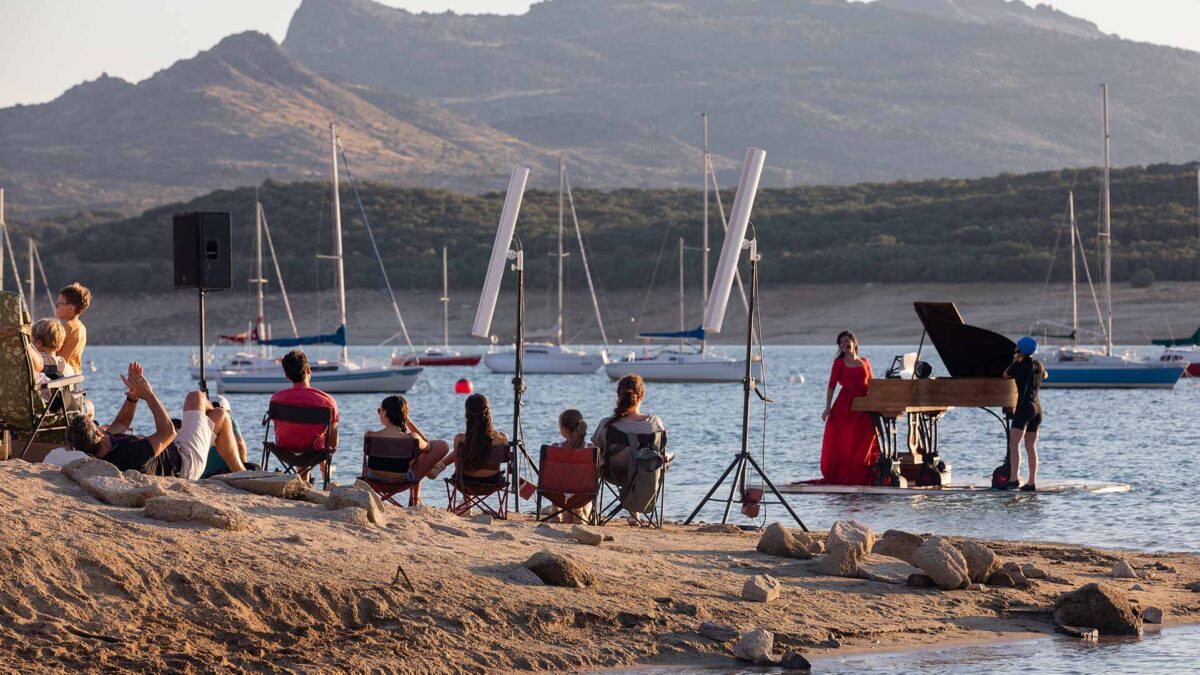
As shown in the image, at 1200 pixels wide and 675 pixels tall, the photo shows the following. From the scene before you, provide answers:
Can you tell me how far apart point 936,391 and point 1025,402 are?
89 centimetres

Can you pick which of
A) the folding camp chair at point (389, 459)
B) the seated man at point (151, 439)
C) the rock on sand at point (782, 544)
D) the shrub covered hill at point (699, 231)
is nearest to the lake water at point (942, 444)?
the folding camp chair at point (389, 459)

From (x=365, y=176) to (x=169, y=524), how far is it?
167 meters

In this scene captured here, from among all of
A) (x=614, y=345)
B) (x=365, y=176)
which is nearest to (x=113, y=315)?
(x=614, y=345)

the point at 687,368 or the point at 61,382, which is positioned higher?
the point at 61,382

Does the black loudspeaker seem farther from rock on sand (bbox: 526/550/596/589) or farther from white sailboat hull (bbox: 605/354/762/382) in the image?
white sailboat hull (bbox: 605/354/762/382)

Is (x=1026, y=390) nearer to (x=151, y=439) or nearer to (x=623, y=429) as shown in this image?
(x=623, y=429)

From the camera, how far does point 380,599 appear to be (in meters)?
7.96

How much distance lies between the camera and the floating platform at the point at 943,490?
1602cm

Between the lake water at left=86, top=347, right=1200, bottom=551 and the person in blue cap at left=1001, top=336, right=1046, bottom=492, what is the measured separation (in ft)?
0.93

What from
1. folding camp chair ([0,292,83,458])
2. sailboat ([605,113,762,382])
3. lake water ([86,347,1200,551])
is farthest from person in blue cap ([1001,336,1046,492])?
sailboat ([605,113,762,382])

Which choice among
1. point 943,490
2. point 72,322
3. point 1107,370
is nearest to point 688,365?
point 1107,370

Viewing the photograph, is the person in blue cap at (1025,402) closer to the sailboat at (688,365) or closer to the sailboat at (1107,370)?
the sailboat at (1107,370)

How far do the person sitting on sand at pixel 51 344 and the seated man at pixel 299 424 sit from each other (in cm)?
155

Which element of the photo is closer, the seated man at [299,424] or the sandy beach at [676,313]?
the seated man at [299,424]
